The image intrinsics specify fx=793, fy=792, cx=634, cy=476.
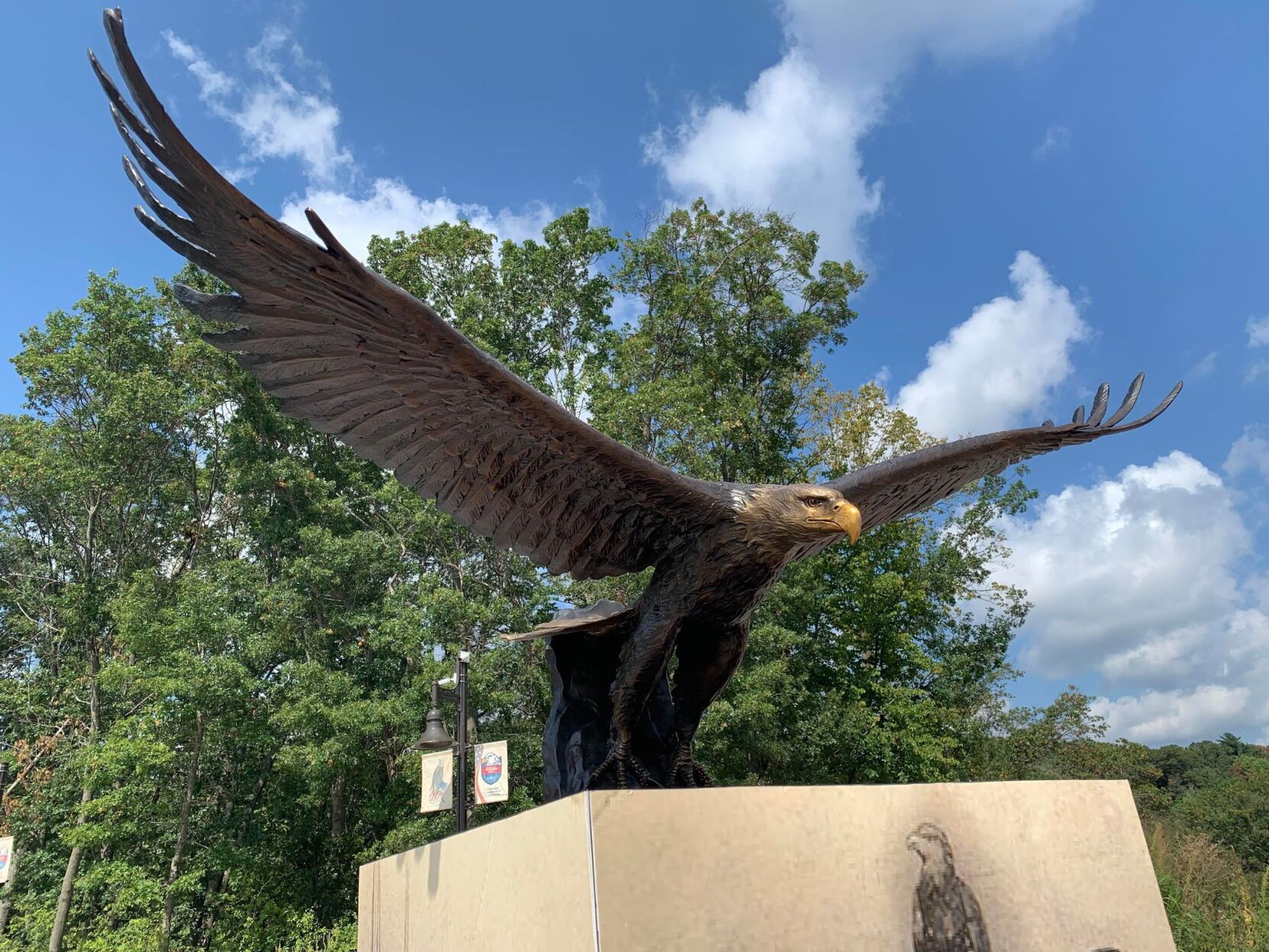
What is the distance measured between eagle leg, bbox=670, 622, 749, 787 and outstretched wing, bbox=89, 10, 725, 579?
475 millimetres

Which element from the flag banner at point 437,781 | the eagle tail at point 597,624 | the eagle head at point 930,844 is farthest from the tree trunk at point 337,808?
the eagle head at point 930,844

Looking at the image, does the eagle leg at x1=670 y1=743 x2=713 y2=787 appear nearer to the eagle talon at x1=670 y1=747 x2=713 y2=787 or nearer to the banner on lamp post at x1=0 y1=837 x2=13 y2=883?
the eagle talon at x1=670 y1=747 x2=713 y2=787

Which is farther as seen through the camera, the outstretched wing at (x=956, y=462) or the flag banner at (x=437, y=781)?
the flag banner at (x=437, y=781)

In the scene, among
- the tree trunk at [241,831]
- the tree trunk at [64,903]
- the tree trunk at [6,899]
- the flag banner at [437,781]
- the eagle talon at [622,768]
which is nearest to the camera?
the eagle talon at [622,768]

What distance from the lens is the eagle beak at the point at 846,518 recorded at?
135 inches

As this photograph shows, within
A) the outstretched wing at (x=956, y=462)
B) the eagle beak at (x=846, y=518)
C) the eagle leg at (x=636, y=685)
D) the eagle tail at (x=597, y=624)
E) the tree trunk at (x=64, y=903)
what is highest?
the outstretched wing at (x=956, y=462)

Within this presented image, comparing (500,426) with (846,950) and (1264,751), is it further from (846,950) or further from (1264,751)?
(1264,751)

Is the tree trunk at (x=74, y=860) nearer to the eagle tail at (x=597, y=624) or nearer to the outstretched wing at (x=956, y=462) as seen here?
the eagle tail at (x=597, y=624)

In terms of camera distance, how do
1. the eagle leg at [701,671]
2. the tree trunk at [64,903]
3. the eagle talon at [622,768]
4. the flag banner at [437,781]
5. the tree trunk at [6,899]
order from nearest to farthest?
1. the eagle talon at [622,768]
2. the eagle leg at [701,671]
3. the flag banner at [437,781]
4. the tree trunk at [64,903]
5. the tree trunk at [6,899]

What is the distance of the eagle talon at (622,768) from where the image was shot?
11.3 feet

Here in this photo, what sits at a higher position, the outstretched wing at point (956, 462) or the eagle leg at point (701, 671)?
the outstretched wing at point (956, 462)

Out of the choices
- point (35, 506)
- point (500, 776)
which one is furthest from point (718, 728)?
point (35, 506)

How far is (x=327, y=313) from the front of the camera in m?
3.12

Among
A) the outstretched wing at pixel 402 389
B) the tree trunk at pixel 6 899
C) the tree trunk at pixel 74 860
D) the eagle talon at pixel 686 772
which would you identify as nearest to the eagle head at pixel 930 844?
the eagle talon at pixel 686 772
